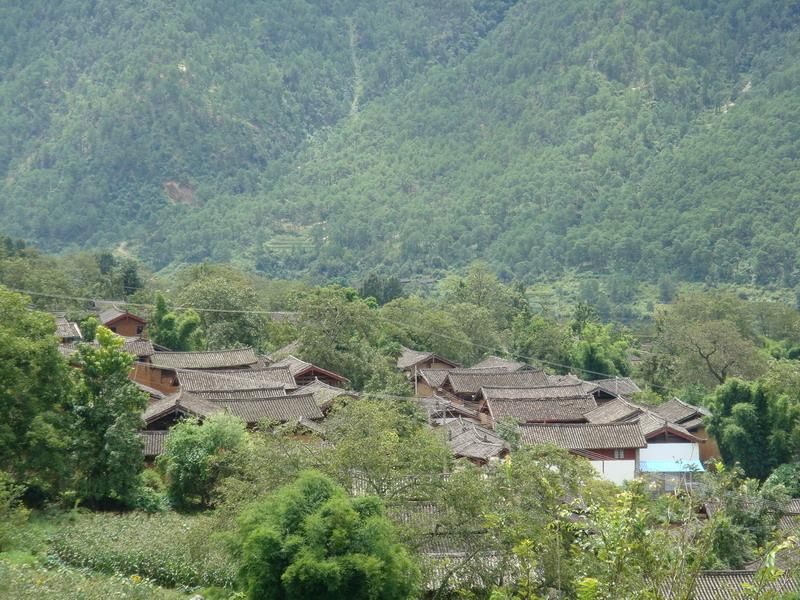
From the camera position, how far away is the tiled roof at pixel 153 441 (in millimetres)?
37409

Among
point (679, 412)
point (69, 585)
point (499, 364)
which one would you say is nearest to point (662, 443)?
point (679, 412)

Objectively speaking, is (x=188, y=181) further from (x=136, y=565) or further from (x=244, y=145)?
(x=136, y=565)

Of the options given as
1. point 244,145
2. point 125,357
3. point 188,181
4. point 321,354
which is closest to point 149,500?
point 125,357

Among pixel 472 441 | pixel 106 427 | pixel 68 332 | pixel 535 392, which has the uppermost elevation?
pixel 68 332

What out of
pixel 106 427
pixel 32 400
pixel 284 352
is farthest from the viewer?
pixel 284 352

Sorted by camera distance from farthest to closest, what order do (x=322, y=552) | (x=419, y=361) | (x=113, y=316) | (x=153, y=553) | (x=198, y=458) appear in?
1. (x=113, y=316)
2. (x=419, y=361)
3. (x=198, y=458)
4. (x=153, y=553)
5. (x=322, y=552)

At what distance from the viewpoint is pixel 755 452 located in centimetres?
4753

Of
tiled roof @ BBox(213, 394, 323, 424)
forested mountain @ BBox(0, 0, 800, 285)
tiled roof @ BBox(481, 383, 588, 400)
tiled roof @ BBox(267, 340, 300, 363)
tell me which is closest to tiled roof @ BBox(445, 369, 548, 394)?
tiled roof @ BBox(481, 383, 588, 400)

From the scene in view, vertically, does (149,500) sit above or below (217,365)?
below

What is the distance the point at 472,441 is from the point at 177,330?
861 inches

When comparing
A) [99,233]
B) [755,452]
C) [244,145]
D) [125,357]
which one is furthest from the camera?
[244,145]

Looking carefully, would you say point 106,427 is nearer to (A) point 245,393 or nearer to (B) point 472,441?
(A) point 245,393

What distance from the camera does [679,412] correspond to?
54.6 m

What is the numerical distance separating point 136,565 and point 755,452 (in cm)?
2863
